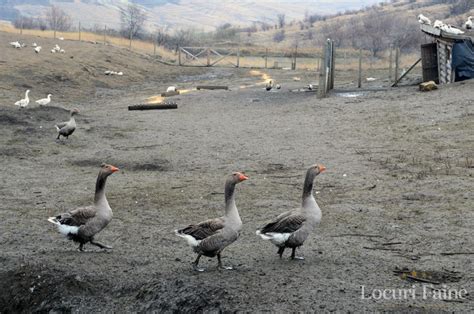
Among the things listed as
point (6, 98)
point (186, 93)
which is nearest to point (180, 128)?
point (6, 98)

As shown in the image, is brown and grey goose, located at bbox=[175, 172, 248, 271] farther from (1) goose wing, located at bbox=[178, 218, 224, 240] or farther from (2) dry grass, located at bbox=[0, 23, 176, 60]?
(2) dry grass, located at bbox=[0, 23, 176, 60]

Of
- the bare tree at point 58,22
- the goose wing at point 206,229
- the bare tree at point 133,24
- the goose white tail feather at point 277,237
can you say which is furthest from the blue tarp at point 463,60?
the bare tree at point 58,22

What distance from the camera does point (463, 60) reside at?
2850 centimetres

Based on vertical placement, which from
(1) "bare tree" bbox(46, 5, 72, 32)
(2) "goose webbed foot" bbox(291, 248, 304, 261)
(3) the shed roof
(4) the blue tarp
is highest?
(1) "bare tree" bbox(46, 5, 72, 32)

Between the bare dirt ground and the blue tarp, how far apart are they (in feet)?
6.04

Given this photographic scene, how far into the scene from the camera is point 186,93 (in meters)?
36.2

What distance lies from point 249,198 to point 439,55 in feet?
61.7

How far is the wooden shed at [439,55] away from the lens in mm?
28562

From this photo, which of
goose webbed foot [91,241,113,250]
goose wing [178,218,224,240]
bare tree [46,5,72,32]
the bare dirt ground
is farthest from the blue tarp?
bare tree [46,5,72,32]

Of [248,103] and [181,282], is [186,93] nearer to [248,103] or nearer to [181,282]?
[248,103]

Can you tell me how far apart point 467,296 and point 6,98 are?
24676 millimetres

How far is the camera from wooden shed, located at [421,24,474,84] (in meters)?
28.6

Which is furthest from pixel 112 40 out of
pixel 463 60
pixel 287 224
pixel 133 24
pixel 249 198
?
pixel 287 224

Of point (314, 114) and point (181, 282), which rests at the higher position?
point (314, 114)
